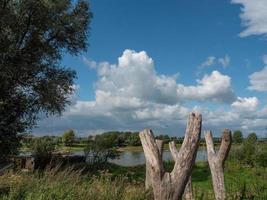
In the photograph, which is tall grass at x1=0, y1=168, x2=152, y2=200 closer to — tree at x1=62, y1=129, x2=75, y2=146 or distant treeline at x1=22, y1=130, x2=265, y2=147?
distant treeline at x1=22, y1=130, x2=265, y2=147

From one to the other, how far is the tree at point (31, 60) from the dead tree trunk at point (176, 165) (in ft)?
50.9

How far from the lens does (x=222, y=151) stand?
44.2 feet

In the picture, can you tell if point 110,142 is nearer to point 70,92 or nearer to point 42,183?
point 70,92

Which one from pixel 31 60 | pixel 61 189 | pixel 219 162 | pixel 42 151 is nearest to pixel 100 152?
pixel 42 151

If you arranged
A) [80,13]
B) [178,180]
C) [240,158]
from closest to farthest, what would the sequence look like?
[178,180], [80,13], [240,158]

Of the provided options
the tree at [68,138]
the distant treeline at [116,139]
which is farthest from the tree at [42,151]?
the tree at [68,138]

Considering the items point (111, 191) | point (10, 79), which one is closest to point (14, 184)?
point (111, 191)

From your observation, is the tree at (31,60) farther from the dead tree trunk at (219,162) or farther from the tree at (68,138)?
the tree at (68,138)

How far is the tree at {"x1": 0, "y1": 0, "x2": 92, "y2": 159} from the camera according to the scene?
77.8 ft

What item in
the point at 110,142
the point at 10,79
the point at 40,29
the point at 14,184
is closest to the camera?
the point at 14,184

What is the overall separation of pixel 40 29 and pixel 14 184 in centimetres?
1638

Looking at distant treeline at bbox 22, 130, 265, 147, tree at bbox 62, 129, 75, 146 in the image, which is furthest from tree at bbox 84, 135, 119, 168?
tree at bbox 62, 129, 75, 146

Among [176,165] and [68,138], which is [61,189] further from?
[68,138]

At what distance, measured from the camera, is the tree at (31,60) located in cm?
2372
